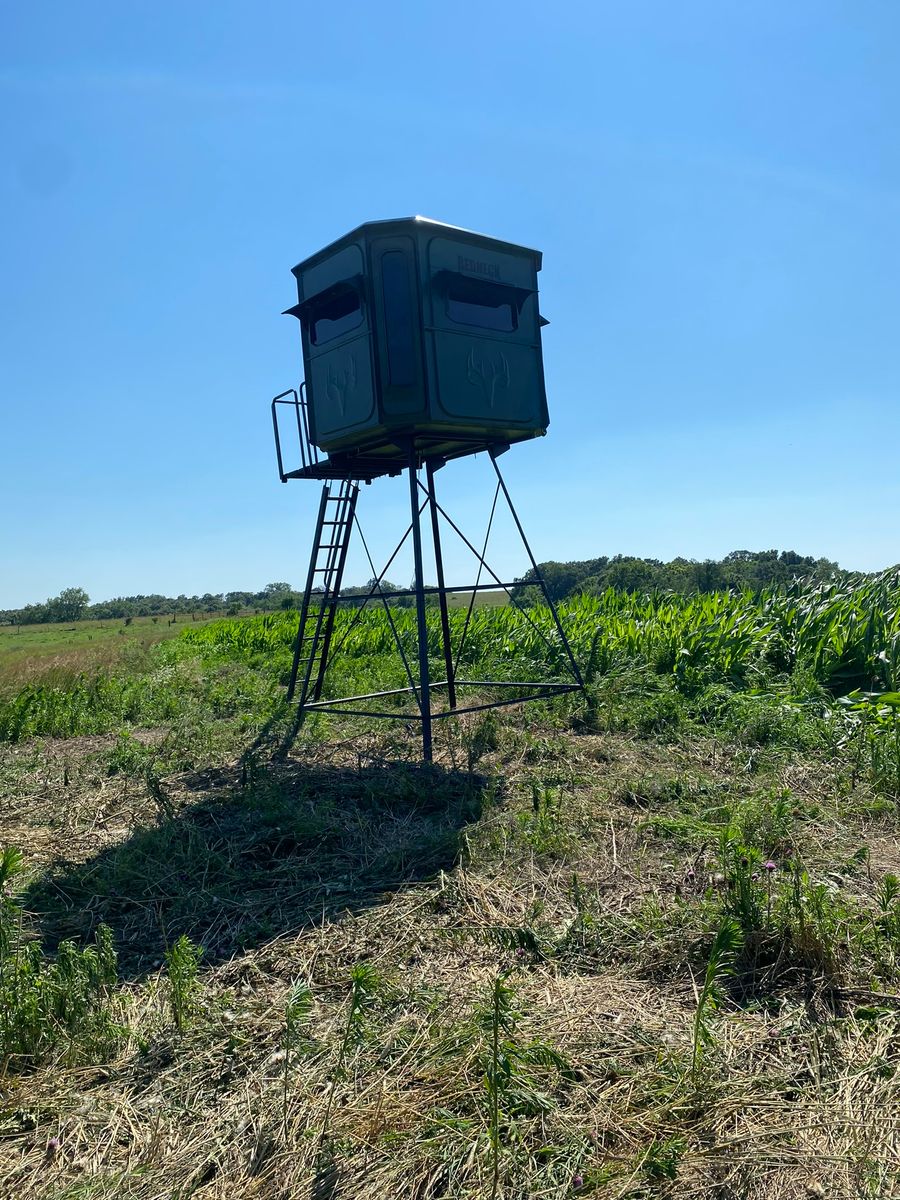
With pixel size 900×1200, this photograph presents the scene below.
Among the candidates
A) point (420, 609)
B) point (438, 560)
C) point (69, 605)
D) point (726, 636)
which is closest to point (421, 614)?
point (420, 609)

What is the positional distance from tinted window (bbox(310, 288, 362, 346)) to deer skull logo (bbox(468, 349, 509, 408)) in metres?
1.27

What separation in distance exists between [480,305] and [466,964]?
270 inches

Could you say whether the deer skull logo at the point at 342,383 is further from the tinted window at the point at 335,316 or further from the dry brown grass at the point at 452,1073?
the dry brown grass at the point at 452,1073

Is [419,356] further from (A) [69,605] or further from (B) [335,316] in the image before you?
(A) [69,605]

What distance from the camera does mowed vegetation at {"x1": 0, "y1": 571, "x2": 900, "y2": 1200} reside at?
2691mm

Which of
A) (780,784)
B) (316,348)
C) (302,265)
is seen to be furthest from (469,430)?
(780,784)

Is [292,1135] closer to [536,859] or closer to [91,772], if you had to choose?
[536,859]

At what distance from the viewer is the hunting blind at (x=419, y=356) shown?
801 cm

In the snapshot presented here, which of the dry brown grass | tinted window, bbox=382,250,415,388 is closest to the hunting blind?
tinted window, bbox=382,250,415,388

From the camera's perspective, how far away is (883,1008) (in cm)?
336

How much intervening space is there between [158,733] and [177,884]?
5736 mm

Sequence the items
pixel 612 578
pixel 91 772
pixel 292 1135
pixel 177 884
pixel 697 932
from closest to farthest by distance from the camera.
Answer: pixel 292 1135, pixel 697 932, pixel 177 884, pixel 91 772, pixel 612 578

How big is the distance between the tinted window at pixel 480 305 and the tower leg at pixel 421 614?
57.8 inches

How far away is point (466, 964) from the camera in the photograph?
3963 mm
